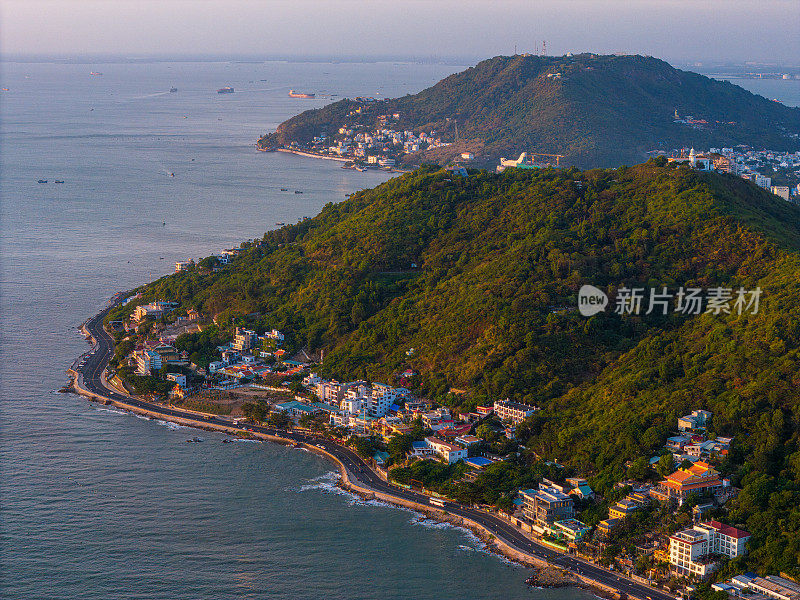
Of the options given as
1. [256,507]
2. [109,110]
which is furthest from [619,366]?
[109,110]

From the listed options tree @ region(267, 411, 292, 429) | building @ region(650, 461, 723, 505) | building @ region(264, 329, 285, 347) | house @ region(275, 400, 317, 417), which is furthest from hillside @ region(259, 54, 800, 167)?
building @ region(650, 461, 723, 505)

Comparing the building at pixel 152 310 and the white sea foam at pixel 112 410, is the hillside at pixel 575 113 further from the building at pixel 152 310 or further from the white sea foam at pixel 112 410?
the white sea foam at pixel 112 410

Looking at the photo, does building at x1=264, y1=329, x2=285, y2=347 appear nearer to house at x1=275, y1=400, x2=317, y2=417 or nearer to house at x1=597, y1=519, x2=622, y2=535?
house at x1=275, y1=400, x2=317, y2=417

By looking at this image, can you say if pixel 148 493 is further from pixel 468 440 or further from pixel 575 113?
pixel 575 113

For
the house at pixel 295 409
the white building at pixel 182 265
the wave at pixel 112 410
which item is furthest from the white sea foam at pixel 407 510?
the white building at pixel 182 265

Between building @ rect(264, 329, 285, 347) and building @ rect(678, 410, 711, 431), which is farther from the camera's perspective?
building @ rect(264, 329, 285, 347)

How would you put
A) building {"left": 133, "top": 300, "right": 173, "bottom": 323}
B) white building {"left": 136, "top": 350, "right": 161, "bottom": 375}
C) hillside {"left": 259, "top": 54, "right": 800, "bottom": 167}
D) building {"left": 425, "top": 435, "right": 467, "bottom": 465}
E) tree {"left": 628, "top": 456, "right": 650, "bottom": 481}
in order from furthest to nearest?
hillside {"left": 259, "top": 54, "right": 800, "bottom": 167}, building {"left": 133, "top": 300, "right": 173, "bottom": 323}, white building {"left": 136, "top": 350, "right": 161, "bottom": 375}, building {"left": 425, "top": 435, "right": 467, "bottom": 465}, tree {"left": 628, "top": 456, "right": 650, "bottom": 481}

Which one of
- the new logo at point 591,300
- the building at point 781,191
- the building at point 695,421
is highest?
the building at point 781,191

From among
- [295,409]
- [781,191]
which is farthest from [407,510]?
[781,191]
